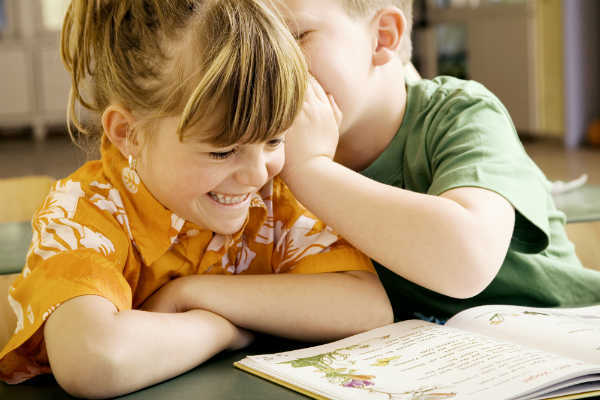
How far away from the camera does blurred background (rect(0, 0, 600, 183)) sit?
4.19 meters

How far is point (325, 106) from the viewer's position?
80 centimetres

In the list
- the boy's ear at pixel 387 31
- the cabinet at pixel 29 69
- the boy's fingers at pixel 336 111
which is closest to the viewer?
the boy's fingers at pixel 336 111

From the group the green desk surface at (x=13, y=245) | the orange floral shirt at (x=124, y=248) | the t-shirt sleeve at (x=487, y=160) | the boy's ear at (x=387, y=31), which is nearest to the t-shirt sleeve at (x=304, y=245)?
the orange floral shirt at (x=124, y=248)

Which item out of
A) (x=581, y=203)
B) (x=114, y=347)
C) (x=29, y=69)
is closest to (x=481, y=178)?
(x=114, y=347)

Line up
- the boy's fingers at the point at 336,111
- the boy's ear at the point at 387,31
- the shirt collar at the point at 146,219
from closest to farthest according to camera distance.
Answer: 1. the shirt collar at the point at 146,219
2. the boy's fingers at the point at 336,111
3. the boy's ear at the point at 387,31

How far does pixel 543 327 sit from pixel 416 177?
0.28 meters

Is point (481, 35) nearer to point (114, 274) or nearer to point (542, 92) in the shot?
point (542, 92)

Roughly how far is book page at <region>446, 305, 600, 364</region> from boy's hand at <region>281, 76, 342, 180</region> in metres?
0.21

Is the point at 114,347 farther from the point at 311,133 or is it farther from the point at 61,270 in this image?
the point at 311,133

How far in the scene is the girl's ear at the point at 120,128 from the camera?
717 mm

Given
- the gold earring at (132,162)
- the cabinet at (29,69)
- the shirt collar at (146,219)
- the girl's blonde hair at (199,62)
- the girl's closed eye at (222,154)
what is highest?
the girl's blonde hair at (199,62)

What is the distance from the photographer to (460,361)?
59 centimetres

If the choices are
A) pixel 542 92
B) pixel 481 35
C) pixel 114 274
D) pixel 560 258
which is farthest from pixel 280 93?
pixel 481 35

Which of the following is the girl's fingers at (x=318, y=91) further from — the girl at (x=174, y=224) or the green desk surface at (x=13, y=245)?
the green desk surface at (x=13, y=245)
